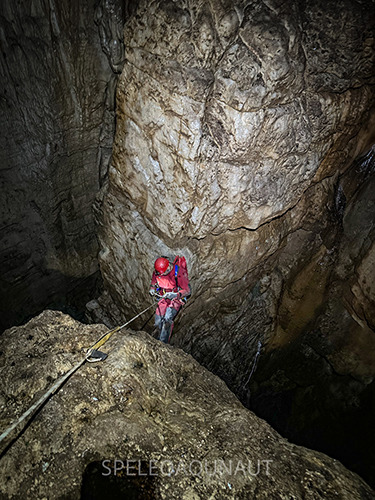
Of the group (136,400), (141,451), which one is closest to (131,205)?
(136,400)

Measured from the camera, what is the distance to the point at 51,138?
4.62 m

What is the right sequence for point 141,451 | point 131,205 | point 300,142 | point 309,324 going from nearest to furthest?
point 141,451 → point 300,142 → point 131,205 → point 309,324

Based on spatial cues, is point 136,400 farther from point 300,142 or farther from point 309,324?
point 309,324

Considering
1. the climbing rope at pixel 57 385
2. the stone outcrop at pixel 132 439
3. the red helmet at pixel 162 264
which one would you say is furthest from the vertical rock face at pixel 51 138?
the climbing rope at pixel 57 385

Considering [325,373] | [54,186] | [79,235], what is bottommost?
[325,373]

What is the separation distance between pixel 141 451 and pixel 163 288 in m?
2.49

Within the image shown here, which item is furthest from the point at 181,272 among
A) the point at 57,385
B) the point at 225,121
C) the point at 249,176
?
the point at 57,385

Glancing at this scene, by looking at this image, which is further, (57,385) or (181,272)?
(181,272)

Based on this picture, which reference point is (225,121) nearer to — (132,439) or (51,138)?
(51,138)

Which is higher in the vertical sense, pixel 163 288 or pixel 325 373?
pixel 163 288

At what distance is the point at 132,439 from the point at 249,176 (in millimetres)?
3383

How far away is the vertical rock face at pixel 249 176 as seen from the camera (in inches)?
137

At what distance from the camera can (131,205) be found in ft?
16.2

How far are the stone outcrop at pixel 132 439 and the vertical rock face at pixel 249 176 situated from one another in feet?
7.88
